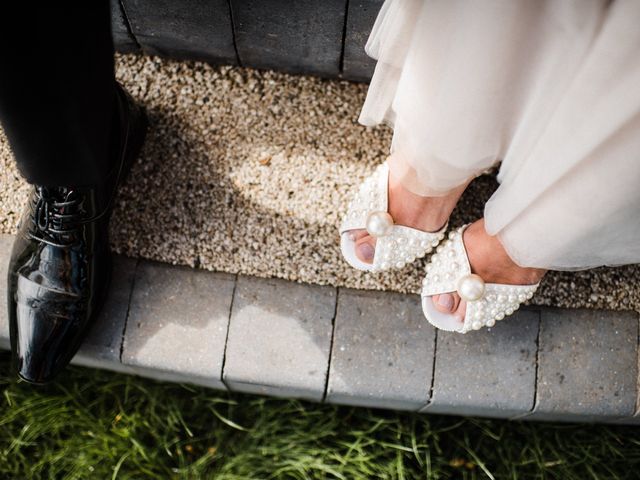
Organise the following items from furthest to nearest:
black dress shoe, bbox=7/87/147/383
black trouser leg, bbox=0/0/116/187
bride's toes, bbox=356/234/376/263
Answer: bride's toes, bbox=356/234/376/263 < black dress shoe, bbox=7/87/147/383 < black trouser leg, bbox=0/0/116/187

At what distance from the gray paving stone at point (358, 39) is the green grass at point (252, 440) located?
2.96 ft

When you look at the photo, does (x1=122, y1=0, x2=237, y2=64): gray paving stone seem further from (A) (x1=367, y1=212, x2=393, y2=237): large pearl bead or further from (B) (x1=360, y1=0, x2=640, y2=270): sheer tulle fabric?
(A) (x1=367, y1=212, x2=393, y2=237): large pearl bead

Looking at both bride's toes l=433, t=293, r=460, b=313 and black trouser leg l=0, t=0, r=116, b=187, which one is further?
bride's toes l=433, t=293, r=460, b=313

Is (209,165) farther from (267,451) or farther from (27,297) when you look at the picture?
(267,451)

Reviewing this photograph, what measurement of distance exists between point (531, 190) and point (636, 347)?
66 centimetres

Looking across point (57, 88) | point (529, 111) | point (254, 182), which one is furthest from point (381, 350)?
point (57, 88)

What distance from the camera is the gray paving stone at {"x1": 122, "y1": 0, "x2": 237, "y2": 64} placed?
4.58ft

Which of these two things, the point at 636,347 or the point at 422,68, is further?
the point at 636,347

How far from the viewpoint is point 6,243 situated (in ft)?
4.74

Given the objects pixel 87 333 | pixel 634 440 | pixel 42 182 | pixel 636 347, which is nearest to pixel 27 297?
pixel 87 333

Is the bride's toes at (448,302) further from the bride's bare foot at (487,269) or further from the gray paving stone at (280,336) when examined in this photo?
the gray paving stone at (280,336)

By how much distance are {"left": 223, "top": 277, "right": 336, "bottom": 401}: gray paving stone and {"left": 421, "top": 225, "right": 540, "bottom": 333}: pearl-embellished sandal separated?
25 cm

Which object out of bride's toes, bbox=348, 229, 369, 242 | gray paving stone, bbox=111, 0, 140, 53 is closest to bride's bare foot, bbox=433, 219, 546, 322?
bride's toes, bbox=348, 229, 369, 242

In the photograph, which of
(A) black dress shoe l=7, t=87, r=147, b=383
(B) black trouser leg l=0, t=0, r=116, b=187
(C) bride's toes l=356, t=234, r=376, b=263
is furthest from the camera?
(C) bride's toes l=356, t=234, r=376, b=263
